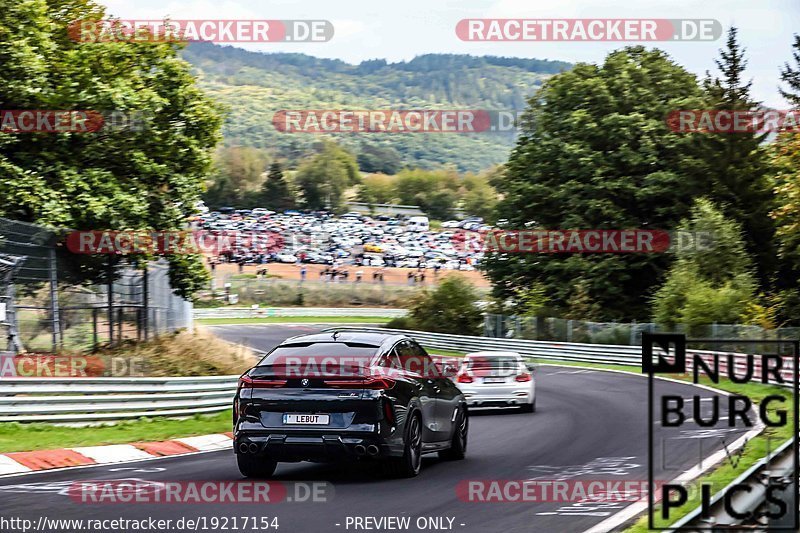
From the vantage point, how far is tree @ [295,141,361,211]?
6063 inches

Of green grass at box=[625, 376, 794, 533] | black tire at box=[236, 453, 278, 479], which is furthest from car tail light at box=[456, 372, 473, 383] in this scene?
black tire at box=[236, 453, 278, 479]

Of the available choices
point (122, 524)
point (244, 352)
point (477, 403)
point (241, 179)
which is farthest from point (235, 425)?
point (241, 179)

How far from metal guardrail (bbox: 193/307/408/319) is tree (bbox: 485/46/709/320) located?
89.5 feet

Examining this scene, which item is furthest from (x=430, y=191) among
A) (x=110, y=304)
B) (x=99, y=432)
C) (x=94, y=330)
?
(x=99, y=432)

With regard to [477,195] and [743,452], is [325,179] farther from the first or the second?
[743,452]

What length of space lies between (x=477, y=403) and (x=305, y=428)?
1144 cm

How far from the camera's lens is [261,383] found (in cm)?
1176

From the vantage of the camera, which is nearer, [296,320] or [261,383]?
[261,383]

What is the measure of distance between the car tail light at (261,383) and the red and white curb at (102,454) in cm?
306

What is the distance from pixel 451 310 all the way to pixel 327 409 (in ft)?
155

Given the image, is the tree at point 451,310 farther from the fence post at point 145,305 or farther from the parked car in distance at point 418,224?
the parked car in distance at point 418,224

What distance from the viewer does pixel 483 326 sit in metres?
56.4

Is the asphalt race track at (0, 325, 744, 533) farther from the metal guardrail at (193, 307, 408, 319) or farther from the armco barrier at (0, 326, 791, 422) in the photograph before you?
the metal guardrail at (193, 307, 408, 319)

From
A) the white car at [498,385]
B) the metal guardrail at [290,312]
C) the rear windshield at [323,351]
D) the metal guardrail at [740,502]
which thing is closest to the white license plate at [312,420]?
the rear windshield at [323,351]
